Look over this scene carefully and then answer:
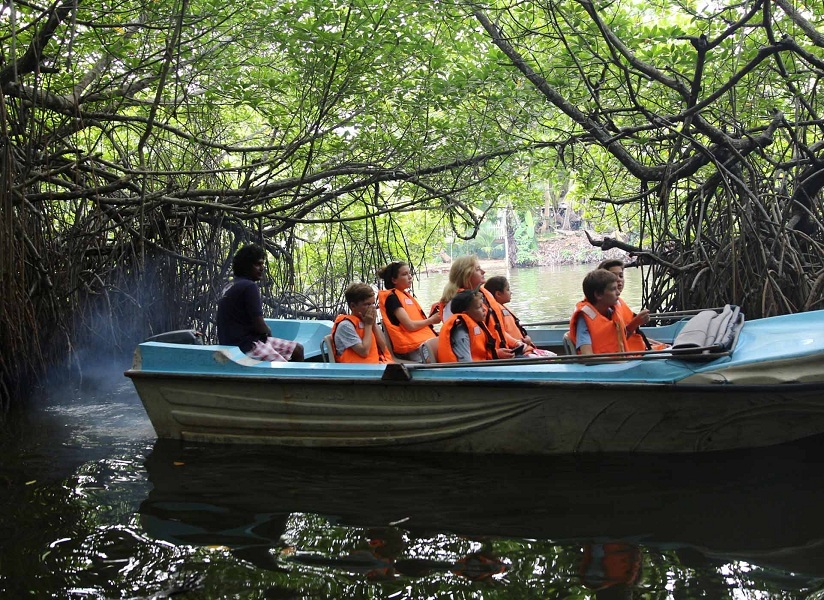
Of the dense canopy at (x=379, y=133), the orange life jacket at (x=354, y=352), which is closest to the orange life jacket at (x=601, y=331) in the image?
the orange life jacket at (x=354, y=352)

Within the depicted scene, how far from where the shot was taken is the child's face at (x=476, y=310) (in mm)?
4812

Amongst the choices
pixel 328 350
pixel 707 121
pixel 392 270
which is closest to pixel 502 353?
pixel 392 270

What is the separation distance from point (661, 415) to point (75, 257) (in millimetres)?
4680

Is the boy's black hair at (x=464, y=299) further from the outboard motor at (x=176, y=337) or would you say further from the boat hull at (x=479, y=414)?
the outboard motor at (x=176, y=337)

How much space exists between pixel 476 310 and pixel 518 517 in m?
1.45

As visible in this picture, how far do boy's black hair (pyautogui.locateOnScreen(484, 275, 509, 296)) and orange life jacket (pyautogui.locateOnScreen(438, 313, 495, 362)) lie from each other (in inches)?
35.3

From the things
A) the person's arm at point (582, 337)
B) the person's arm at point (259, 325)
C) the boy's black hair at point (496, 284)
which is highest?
the boy's black hair at point (496, 284)

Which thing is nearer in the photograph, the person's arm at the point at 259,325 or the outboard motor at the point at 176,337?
the person's arm at the point at 259,325

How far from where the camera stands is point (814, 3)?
599 centimetres

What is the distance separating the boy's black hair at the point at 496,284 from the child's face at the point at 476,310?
0.87 m

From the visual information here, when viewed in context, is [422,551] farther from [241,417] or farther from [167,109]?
[167,109]

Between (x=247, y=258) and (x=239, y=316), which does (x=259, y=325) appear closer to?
(x=239, y=316)

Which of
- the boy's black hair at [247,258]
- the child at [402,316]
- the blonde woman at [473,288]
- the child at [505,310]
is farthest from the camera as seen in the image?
the child at [505,310]

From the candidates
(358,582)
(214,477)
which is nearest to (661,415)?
(358,582)
